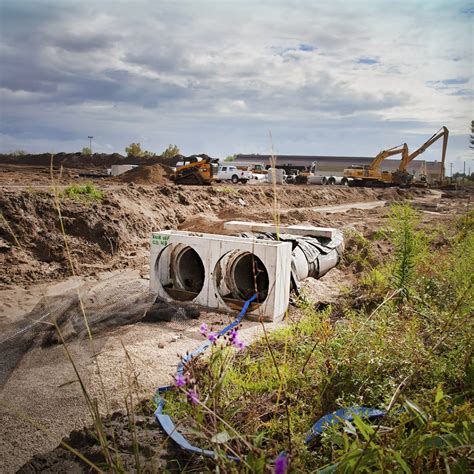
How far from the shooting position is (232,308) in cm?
689

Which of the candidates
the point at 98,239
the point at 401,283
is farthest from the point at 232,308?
the point at 98,239

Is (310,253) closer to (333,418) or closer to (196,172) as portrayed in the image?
(333,418)

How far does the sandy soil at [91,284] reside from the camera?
409cm

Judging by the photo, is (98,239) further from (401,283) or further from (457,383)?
(457,383)

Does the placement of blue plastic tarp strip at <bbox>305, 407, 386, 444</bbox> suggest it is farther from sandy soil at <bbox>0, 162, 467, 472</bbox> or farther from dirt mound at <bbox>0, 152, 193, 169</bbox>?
dirt mound at <bbox>0, 152, 193, 169</bbox>

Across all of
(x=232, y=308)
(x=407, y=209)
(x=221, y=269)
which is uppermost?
(x=407, y=209)

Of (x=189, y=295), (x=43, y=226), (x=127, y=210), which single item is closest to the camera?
(x=189, y=295)

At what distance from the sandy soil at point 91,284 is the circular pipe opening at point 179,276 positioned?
65cm

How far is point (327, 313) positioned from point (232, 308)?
135 centimetres

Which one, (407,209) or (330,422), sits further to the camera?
(407,209)

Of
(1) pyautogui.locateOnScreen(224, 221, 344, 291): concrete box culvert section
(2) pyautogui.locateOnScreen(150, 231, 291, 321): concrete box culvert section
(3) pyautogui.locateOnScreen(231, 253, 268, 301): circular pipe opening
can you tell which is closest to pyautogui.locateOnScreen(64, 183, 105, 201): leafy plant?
(1) pyautogui.locateOnScreen(224, 221, 344, 291): concrete box culvert section

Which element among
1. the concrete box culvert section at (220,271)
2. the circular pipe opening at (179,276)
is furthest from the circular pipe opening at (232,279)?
the circular pipe opening at (179,276)

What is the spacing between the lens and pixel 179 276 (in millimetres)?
7590

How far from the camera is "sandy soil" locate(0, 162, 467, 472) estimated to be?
409cm
